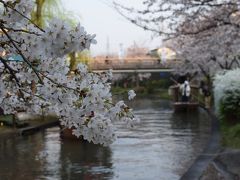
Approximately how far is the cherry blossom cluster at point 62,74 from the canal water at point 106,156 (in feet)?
22.0

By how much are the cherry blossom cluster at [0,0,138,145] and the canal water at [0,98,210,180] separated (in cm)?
669

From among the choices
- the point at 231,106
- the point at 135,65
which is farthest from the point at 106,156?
the point at 135,65

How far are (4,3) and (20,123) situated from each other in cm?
1911

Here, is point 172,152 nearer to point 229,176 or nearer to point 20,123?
point 229,176

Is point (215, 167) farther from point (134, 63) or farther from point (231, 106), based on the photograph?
point (134, 63)

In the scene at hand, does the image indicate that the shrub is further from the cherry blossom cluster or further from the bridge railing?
Result: the bridge railing

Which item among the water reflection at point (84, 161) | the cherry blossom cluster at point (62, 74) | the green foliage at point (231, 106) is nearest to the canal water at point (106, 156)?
the water reflection at point (84, 161)

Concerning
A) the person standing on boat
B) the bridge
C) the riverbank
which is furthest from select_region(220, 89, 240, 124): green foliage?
the bridge

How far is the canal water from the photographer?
1134 cm

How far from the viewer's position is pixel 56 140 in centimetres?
1816

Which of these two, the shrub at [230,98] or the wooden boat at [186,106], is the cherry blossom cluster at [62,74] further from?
the wooden boat at [186,106]

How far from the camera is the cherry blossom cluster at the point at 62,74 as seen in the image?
3840 millimetres

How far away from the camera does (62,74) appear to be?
427 cm

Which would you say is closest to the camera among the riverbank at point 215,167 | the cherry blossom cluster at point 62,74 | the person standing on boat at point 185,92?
the cherry blossom cluster at point 62,74
